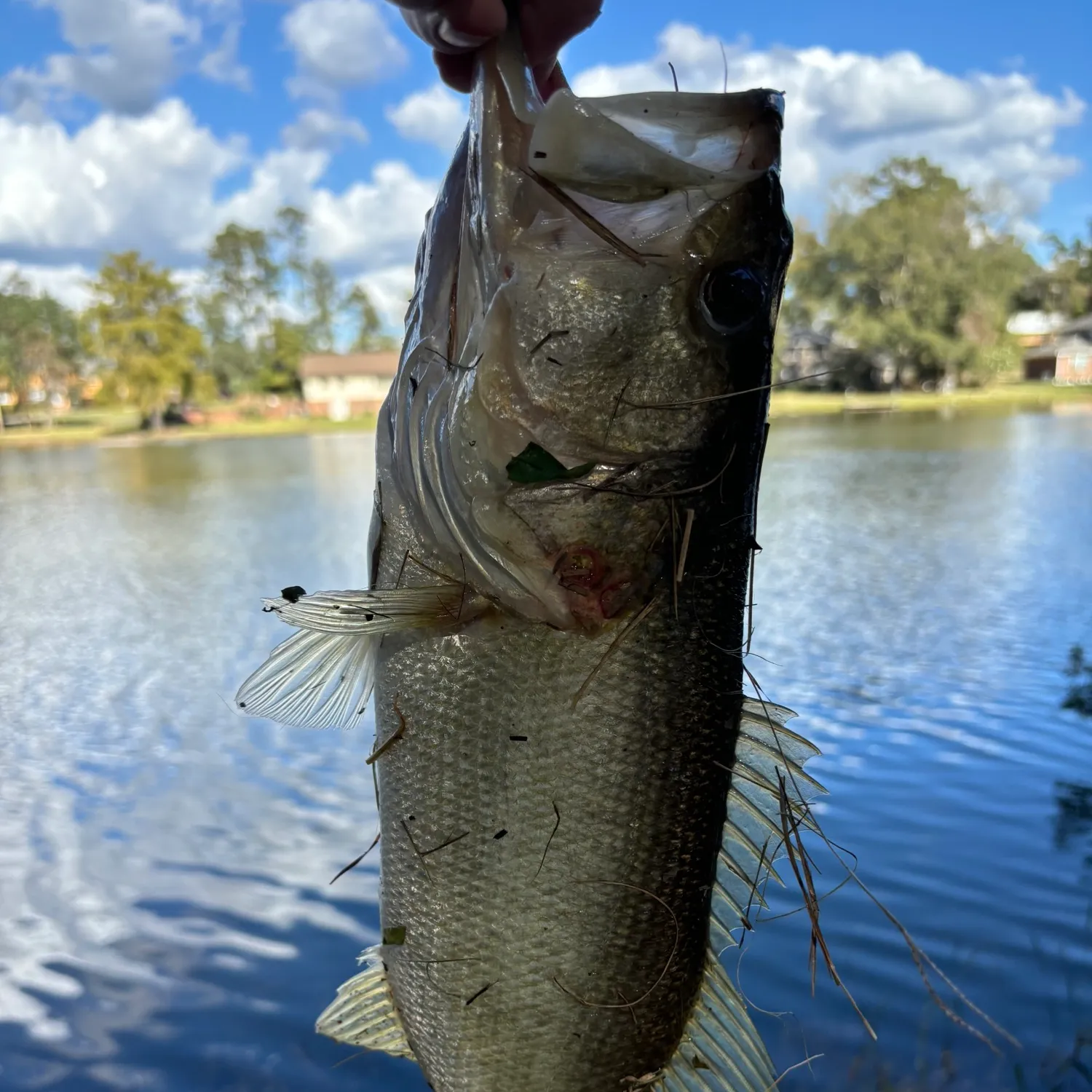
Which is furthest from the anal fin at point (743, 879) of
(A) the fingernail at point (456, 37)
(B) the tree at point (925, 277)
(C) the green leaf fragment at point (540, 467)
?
(B) the tree at point (925, 277)

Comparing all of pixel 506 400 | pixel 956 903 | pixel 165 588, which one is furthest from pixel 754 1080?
pixel 165 588

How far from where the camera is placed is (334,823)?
328 cm

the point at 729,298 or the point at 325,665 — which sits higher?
the point at 729,298

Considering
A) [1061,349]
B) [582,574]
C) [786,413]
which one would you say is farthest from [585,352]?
[1061,349]

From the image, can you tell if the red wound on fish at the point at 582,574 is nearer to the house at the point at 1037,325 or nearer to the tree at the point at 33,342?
the tree at the point at 33,342

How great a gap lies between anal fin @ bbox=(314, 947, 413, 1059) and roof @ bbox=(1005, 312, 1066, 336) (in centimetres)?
7269

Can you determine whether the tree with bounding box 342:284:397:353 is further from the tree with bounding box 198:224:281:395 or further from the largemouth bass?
the largemouth bass

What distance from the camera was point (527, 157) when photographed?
1281 mm

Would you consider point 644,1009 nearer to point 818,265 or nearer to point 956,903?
point 956,903

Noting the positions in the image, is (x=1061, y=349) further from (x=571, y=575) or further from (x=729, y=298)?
(x=571, y=575)

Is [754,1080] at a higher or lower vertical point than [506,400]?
lower

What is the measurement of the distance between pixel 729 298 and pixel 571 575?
49cm

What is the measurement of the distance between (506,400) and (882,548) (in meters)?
5.98

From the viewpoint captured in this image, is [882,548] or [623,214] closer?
[623,214]
